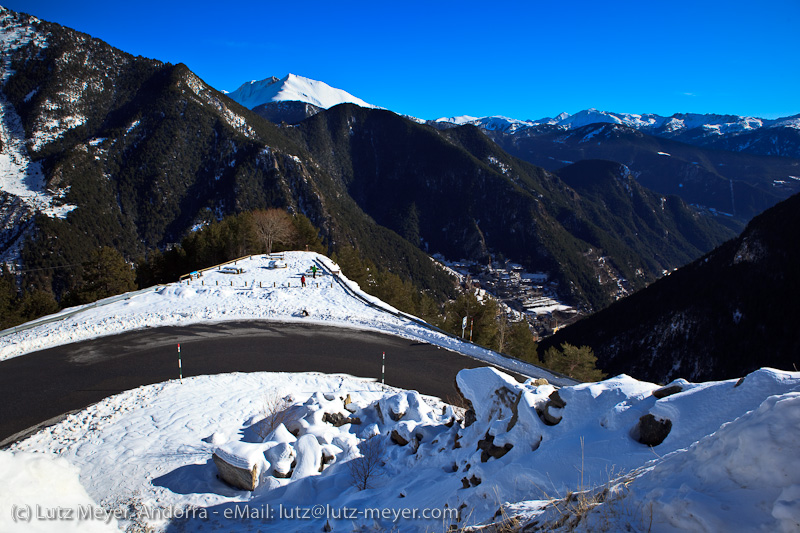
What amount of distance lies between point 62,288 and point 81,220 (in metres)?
39.2

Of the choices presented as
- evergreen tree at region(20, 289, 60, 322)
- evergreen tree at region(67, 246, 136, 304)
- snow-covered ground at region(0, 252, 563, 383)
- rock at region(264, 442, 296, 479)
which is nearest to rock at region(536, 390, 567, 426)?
rock at region(264, 442, 296, 479)

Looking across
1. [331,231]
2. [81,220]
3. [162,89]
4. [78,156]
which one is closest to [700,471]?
[331,231]

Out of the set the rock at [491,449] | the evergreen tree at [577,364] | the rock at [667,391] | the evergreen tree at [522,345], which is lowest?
the evergreen tree at [577,364]

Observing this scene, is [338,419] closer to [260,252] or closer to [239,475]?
[239,475]

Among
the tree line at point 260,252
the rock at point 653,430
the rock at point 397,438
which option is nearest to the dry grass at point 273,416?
the rock at point 397,438

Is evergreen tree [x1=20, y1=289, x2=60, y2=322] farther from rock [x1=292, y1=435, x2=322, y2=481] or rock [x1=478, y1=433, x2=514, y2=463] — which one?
rock [x1=478, y1=433, x2=514, y2=463]

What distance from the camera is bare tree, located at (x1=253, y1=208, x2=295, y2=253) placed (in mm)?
42188

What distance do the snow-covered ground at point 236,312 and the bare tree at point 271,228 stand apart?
13631mm

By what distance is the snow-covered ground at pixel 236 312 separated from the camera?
17.2 meters

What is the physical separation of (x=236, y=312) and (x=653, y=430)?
20.4 meters

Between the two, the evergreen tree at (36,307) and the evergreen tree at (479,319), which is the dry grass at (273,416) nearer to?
the evergreen tree at (479,319)

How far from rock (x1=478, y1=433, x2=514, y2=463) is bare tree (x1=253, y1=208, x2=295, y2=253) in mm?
37498

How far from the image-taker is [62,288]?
97062mm

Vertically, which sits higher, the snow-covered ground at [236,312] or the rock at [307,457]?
the snow-covered ground at [236,312]
